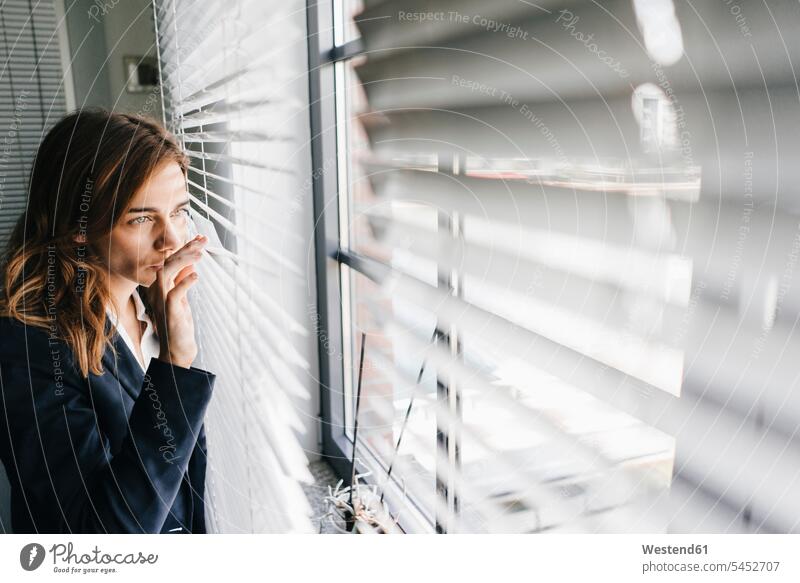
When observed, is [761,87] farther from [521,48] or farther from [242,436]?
[242,436]

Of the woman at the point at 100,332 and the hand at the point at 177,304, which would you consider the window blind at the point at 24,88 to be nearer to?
the woman at the point at 100,332

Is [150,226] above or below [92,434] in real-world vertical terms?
above

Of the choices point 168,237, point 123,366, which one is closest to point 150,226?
point 168,237

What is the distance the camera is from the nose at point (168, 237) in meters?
0.51

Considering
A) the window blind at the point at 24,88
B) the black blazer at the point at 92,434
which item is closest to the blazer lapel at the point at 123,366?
the black blazer at the point at 92,434

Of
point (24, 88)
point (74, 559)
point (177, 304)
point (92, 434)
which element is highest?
point (24, 88)

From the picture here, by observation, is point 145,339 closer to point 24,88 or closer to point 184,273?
point 184,273

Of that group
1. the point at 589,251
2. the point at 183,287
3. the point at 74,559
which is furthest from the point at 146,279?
the point at 589,251

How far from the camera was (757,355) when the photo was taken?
0.42 m

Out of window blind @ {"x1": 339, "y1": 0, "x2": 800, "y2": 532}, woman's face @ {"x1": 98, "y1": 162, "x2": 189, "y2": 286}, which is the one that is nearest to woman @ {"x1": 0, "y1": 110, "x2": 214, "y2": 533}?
woman's face @ {"x1": 98, "y1": 162, "x2": 189, "y2": 286}

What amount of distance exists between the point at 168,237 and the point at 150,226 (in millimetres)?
17

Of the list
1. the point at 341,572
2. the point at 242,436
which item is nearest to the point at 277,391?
the point at 242,436

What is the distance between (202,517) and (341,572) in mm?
139

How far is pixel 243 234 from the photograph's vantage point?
54 centimetres
